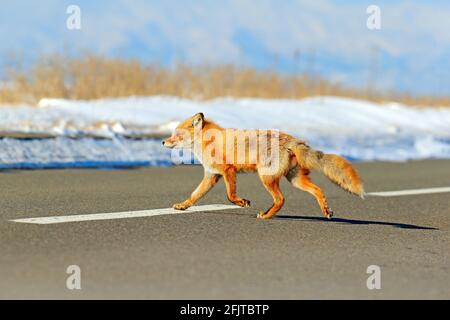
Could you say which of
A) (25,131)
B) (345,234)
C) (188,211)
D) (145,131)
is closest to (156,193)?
(188,211)

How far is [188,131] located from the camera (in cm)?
980

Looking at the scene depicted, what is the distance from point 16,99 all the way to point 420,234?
18.2m

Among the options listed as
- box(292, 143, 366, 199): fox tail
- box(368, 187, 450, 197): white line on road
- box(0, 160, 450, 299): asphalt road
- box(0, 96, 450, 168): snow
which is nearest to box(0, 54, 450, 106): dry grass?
box(0, 96, 450, 168): snow

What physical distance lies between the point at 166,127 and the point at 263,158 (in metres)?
13.1

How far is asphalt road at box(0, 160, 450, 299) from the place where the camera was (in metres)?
6.55

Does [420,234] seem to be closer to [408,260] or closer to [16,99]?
[408,260]

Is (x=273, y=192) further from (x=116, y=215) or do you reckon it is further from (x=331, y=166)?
(x=116, y=215)

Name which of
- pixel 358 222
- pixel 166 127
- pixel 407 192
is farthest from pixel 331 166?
pixel 166 127

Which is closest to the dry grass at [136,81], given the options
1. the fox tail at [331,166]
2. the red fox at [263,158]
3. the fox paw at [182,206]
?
the fox paw at [182,206]

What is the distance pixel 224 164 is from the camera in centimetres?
957

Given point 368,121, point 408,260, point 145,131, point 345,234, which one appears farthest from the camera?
point 368,121

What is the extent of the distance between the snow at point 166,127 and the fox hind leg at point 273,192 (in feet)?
20.4

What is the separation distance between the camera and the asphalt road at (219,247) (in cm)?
655

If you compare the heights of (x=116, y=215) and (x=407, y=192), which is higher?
(x=407, y=192)
